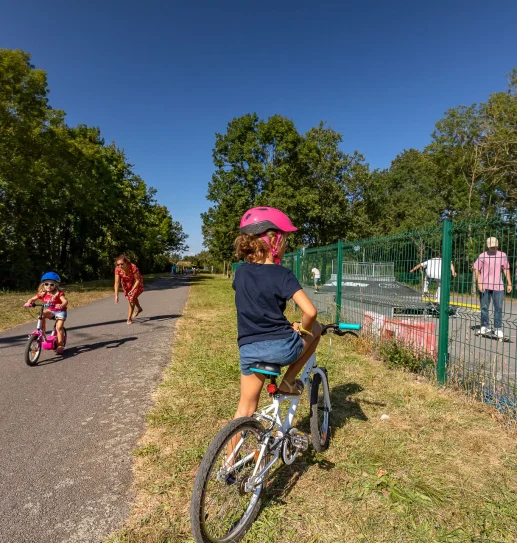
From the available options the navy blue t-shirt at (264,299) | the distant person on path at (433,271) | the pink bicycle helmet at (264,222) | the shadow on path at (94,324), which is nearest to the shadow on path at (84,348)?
the shadow on path at (94,324)

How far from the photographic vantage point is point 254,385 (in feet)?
7.64

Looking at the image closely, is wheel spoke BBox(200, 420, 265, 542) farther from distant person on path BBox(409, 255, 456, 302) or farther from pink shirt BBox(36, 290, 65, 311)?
pink shirt BBox(36, 290, 65, 311)

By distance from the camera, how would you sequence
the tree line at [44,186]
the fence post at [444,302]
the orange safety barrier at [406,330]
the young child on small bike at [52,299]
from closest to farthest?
the fence post at [444,302]
the orange safety barrier at [406,330]
the young child on small bike at [52,299]
the tree line at [44,186]

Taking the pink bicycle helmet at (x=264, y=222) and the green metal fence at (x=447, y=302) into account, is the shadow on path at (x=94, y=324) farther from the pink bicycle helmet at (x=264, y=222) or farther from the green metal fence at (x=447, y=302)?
the pink bicycle helmet at (x=264, y=222)

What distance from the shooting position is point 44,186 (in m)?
20.9

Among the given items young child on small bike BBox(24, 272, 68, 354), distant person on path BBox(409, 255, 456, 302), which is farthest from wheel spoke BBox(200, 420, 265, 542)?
young child on small bike BBox(24, 272, 68, 354)

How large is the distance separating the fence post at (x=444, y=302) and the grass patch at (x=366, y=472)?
0.29 meters

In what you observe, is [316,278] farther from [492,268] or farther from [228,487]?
[228,487]

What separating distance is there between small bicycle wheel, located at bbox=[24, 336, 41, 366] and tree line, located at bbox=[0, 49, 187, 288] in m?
15.5

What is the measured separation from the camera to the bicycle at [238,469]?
1.92 m

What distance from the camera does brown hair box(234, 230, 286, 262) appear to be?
2.33 meters

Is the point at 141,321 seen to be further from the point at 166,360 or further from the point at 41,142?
the point at 41,142

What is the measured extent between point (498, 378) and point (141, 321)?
850cm

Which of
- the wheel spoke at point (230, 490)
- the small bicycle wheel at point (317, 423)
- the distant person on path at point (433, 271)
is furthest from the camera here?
the distant person on path at point (433, 271)
